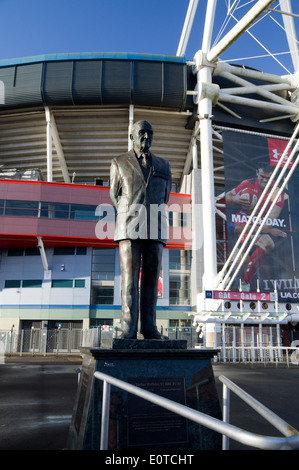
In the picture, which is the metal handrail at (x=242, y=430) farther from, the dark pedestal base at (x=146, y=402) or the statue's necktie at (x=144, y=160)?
the statue's necktie at (x=144, y=160)

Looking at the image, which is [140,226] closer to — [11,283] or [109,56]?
[109,56]

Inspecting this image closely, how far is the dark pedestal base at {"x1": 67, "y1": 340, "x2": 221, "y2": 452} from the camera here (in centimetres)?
319

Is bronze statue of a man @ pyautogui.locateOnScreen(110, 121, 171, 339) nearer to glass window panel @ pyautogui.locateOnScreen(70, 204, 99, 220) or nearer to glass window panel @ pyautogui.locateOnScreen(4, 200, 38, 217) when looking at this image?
glass window panel @ pyautogui.locateOnScreen(70, 204, 99, 220)

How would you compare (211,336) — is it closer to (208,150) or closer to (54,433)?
(208,150)

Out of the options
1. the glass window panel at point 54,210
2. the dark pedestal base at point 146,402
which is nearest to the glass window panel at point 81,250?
the glass window panel at point 54,210

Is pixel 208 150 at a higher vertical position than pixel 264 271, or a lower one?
higher

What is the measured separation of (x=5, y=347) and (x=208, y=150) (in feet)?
63.4

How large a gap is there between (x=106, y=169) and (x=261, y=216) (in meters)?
14.7

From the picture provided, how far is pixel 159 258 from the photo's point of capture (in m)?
4.37

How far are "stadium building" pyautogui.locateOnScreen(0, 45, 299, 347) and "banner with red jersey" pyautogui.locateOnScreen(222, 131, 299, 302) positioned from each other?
0.35ft

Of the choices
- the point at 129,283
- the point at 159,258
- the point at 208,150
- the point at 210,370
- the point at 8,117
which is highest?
the point at 8,117

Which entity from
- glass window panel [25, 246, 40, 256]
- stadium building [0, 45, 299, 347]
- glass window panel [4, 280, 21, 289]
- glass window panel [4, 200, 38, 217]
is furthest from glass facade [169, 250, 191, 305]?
glass window panel [4, 280, 21, 289]

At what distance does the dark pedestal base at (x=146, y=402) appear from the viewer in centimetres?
319
